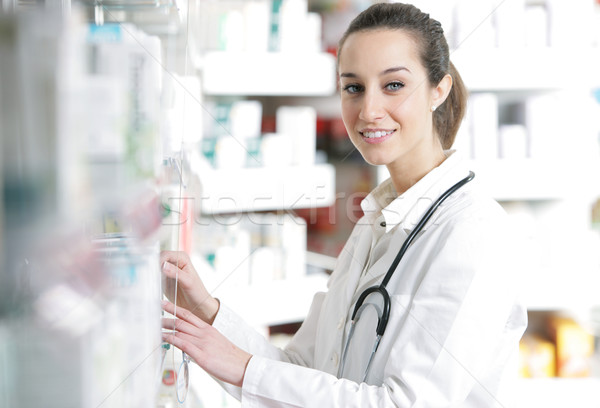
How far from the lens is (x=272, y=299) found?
220 centimetres

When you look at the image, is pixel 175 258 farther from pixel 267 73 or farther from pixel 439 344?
pixel 267 73

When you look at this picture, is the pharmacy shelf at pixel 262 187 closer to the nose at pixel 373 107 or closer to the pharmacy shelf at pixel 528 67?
the pharmacy shelf at pixel 528 67

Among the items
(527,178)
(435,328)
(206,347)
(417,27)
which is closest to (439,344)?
(435,328)

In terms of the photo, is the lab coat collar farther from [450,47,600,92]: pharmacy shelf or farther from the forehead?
[450,47,600,92]: pharmacy shelf

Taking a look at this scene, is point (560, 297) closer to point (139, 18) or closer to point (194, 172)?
point (194, 172)

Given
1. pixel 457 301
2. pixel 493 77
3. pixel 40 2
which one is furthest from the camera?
pixel 493 77

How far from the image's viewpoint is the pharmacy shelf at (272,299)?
2.12 metres

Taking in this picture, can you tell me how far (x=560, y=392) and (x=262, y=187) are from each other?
1560 millimetres

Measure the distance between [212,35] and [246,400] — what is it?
1.58 metres

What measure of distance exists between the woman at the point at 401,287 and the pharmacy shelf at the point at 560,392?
1.56m

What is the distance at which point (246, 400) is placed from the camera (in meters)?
0.93

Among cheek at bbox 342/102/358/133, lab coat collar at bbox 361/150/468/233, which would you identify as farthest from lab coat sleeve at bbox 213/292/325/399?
cheek at bbox 342/102/358/133

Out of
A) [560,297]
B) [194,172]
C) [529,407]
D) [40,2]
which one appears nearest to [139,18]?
[40,2]

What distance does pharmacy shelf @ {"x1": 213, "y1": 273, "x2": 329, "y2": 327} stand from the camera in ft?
6.97
